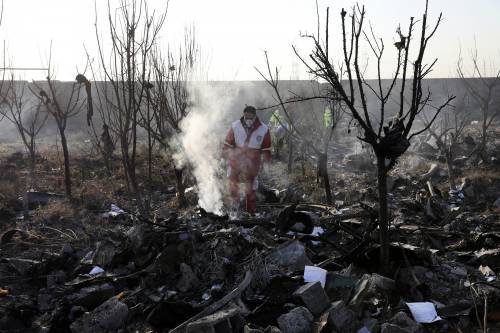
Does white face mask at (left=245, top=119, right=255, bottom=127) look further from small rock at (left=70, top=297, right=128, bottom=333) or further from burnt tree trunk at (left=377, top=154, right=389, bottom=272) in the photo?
small rock at (left=70, top=297, right=128, bottom=333)

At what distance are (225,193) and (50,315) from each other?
4038 millimetres

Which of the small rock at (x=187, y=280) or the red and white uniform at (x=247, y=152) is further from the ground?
the red and white uniform at (x=247, y=152)

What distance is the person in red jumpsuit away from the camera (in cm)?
648

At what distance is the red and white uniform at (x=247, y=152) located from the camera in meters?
6.50

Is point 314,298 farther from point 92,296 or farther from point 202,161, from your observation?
point 202,161

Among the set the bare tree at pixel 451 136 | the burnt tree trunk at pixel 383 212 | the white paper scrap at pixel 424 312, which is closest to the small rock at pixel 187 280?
the burnt tree trunk at pixel 383 212

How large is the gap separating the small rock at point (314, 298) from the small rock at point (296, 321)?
0.16m

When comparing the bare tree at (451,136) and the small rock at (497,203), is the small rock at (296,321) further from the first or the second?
the small rock at (497,203)

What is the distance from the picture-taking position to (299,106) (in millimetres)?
14242

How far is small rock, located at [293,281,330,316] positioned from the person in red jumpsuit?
3.11 meters

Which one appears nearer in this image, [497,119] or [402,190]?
[402,190]

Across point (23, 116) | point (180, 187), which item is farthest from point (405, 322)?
point (23, 116)

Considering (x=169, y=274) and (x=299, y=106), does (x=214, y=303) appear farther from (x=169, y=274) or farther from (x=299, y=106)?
(x=299, y=106)

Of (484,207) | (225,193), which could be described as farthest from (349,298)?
(484,207)
